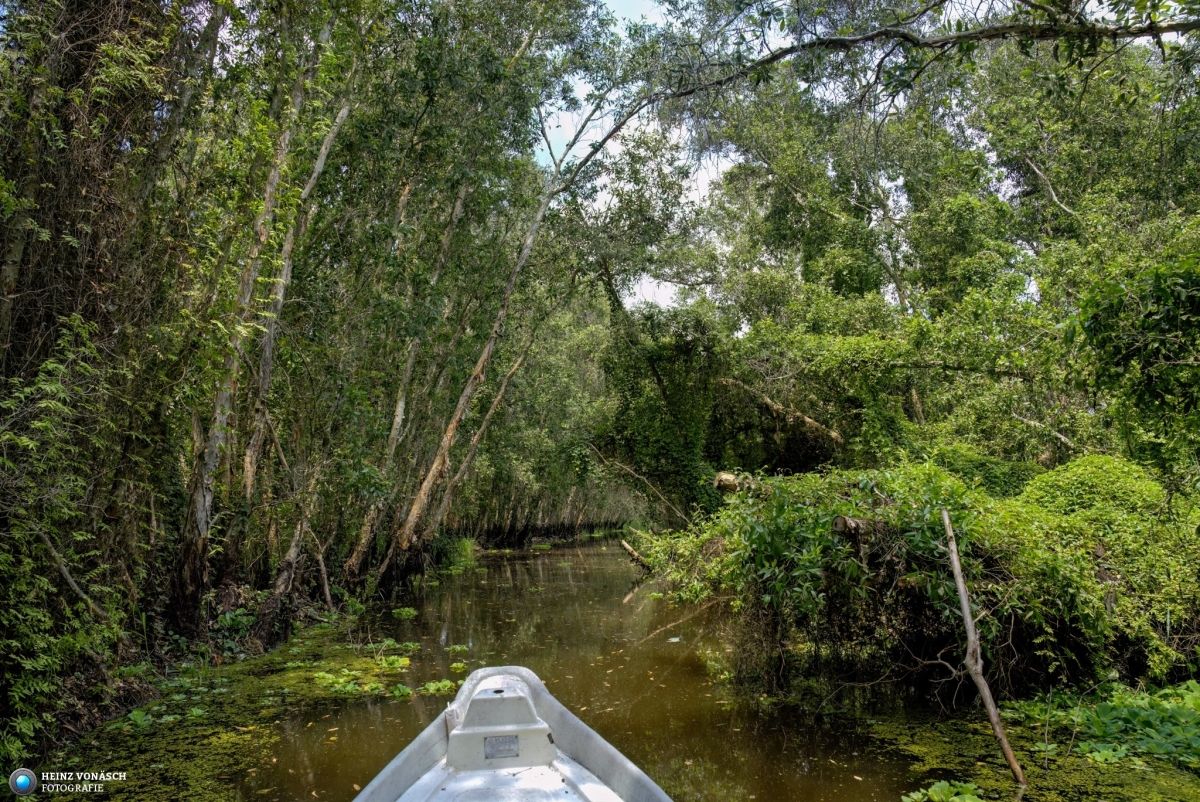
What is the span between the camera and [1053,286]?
11672mm

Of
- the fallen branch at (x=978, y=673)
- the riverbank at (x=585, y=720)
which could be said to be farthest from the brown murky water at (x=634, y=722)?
the fallen branch at (x=978, y=673)

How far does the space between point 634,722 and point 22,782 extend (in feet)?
13.6

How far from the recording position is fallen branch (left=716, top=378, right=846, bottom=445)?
15.0m

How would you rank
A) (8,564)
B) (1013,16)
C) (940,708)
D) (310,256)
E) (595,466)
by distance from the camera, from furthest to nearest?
(595,466), (310,256), (940,708), (1013,16), (8,564)

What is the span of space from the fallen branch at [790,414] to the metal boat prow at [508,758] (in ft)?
39.3

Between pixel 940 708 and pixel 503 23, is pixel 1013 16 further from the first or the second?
pixel 503 23

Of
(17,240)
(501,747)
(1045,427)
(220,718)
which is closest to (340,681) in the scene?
(220,718)

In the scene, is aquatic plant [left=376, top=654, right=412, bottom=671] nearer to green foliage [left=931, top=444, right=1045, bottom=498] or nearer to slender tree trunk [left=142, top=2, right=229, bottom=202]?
slender tree trunk [left=142, top=2, right=229, bottom=202]

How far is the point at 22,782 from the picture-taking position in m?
4.08

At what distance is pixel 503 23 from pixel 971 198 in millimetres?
11902

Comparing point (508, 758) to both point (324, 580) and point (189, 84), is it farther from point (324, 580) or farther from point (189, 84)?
point (324, 580)

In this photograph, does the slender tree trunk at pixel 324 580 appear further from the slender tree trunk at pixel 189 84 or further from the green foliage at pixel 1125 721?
the green foliage at pixel 1125 721

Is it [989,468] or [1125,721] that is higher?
[989,468]

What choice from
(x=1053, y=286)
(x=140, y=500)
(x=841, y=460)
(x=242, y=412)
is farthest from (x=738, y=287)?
(x=140, y=500)
